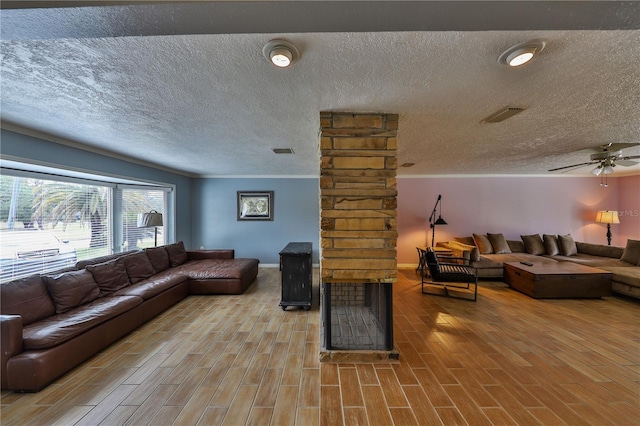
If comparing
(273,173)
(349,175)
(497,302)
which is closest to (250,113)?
(349,175)

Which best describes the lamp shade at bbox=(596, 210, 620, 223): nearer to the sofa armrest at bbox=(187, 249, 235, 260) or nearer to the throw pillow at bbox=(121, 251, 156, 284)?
the sofa armrest at bbox=(187, 249, 235, 260)

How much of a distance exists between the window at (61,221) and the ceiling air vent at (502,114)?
540 centimetres

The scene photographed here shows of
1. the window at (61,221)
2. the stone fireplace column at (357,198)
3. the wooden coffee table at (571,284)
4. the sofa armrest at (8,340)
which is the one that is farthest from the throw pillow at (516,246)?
the window at (61,221)

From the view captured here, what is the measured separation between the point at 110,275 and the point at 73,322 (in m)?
1.09

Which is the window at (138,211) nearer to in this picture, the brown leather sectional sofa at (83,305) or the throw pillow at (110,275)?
the brown leather sectional sofa at (83,305)

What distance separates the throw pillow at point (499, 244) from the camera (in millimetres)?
4969

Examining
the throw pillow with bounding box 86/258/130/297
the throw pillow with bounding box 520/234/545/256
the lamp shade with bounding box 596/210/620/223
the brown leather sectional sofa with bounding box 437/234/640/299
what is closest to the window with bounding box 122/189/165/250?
the throw pillow with bounding box 86/258/130/297

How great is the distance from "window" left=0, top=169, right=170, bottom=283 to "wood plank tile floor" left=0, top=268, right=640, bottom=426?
1861 mm

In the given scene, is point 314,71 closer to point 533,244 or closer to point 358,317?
point 358,317

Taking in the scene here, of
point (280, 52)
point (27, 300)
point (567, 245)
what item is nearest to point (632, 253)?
point (567, 245)

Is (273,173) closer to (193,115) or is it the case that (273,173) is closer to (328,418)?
(193,115)

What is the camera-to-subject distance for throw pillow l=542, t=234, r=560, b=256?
4.92 m

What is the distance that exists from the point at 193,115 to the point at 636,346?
4.98 meters

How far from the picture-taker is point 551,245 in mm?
4957
